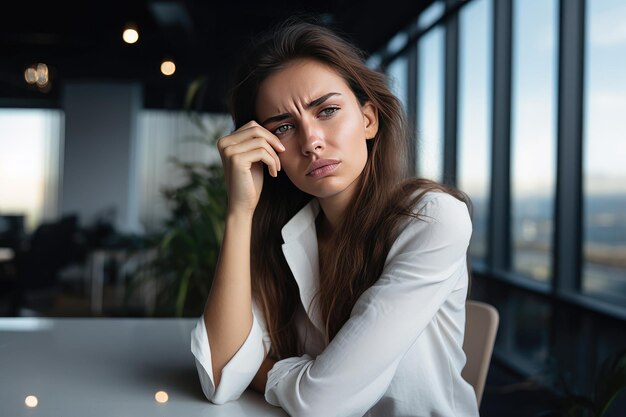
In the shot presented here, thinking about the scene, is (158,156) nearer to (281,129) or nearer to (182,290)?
(182,290)

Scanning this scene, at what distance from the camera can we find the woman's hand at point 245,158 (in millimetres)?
1217

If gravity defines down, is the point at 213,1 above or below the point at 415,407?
above

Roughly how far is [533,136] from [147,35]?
11.2 feet

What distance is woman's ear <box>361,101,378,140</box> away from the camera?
4.43 feet

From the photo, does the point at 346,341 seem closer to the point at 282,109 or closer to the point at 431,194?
the point at 431,194

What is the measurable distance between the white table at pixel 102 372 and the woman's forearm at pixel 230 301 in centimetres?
9

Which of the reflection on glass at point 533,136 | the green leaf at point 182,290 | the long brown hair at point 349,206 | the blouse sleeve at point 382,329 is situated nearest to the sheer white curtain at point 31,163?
the green leaf at point 182,290

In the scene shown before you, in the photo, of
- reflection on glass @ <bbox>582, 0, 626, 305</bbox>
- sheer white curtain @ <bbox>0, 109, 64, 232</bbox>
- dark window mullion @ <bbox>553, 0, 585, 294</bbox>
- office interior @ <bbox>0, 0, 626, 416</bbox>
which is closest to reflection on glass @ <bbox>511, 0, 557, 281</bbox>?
office interior @ <bbox>0, 0, 626, 416</bbox>

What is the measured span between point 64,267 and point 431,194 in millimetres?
4574

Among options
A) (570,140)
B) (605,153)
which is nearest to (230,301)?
(605,153)

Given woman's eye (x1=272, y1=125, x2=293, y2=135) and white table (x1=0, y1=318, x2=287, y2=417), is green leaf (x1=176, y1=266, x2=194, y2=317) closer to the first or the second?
white table (x1=0, y1=318, x2=287, y2=417)

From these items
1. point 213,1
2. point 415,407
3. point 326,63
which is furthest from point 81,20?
point 415,407

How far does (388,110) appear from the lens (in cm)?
137

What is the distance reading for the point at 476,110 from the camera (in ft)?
17.9
